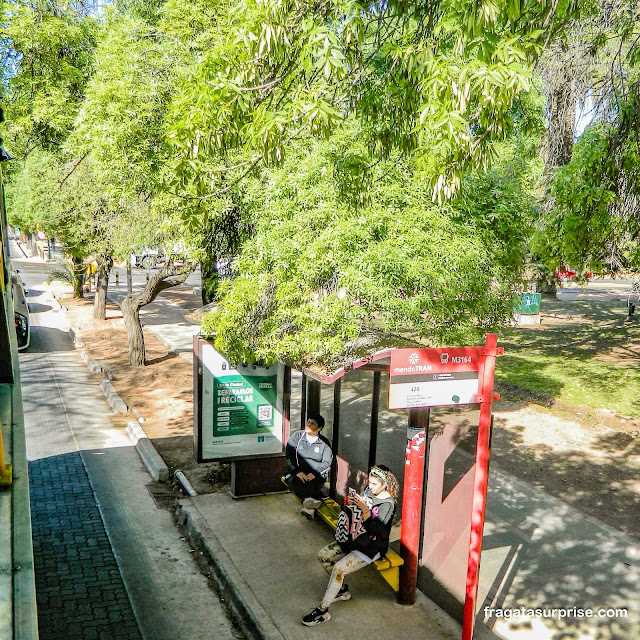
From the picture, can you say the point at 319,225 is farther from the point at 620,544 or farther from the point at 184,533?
the point at 620,544

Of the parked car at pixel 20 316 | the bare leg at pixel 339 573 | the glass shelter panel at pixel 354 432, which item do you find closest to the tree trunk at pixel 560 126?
the glass shelter panel at pixel 354 432

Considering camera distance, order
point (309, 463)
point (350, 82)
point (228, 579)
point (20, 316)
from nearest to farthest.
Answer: point (228, 579) < point (350, 82) < point (309, 463) < point (20, 316)

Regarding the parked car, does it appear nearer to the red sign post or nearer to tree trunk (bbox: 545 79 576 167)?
tree trunk (bbox: 545 79 576 167)

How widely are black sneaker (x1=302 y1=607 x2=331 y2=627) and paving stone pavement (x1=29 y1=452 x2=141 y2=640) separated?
4.86ft

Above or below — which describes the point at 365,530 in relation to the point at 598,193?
below

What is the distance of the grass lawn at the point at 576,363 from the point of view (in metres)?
13.4

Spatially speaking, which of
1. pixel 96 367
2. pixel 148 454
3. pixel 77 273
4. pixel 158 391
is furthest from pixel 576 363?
pixel 77 273

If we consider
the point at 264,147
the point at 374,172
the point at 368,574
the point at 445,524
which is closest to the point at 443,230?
the point at 374,172

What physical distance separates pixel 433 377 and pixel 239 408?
12.5ft

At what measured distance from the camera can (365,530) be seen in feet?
18.7

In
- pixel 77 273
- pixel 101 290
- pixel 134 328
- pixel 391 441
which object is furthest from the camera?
pixel 77 273

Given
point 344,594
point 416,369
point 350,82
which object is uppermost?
point 350,82

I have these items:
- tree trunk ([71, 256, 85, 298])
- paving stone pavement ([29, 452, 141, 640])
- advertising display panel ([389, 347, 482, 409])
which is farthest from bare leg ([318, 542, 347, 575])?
tree trunk ([71, 256, 85, 298])

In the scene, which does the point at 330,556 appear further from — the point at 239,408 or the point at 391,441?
the point at 239,408
